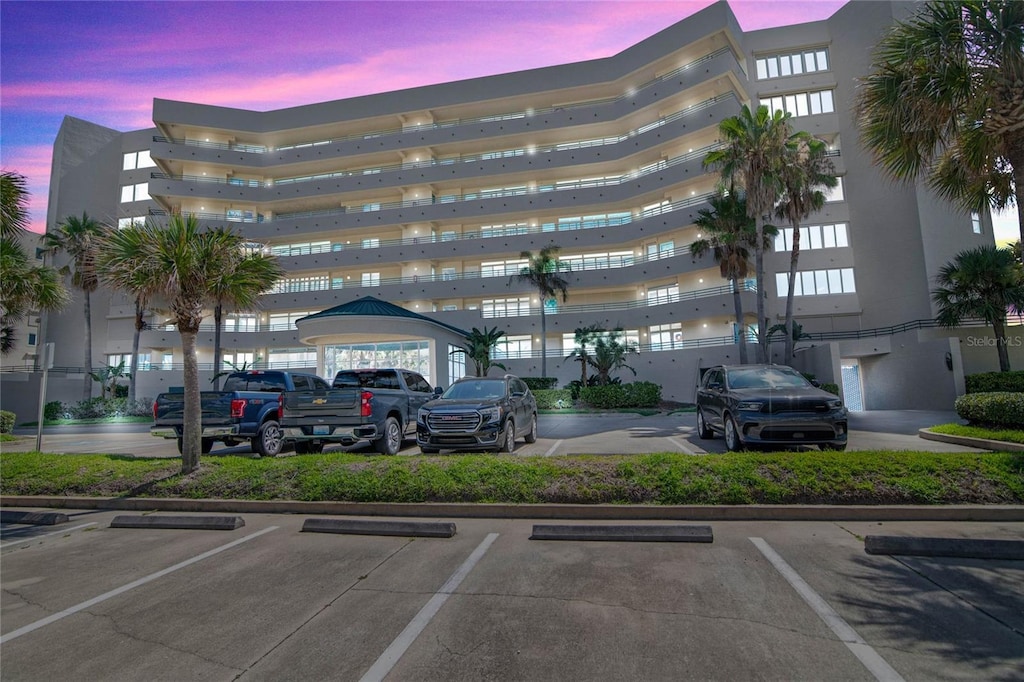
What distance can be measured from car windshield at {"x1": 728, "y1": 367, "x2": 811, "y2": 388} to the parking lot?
4.53 m

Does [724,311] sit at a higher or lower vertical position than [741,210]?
lower

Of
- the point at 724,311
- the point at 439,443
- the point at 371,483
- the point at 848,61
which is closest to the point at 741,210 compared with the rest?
→ the point at 724,311

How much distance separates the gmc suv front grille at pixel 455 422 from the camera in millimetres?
10180

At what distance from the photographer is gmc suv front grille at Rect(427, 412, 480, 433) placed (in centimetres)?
1018

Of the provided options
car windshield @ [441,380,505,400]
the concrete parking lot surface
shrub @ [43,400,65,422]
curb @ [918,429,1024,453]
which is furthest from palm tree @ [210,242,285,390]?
shrub @ [43,400,65,422]

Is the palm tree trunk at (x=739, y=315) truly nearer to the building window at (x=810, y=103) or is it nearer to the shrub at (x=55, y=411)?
the building window at (x=810, y=103)

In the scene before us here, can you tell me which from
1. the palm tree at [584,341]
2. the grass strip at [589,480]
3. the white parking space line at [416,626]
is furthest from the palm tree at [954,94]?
the palm tree at [584,341]

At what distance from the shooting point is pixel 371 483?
7.69 metres

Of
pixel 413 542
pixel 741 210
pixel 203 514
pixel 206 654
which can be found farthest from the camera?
pixel 741 210

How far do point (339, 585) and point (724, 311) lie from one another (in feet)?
99.2

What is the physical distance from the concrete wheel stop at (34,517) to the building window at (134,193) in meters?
47.3

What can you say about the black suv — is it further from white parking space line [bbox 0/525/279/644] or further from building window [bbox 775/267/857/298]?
building window [bbox 775/267/857/298]

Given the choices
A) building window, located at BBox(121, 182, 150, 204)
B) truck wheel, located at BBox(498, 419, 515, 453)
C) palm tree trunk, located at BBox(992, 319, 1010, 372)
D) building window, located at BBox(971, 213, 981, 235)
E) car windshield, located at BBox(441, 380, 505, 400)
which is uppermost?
building window, located at BBox(121, 182, 150, 204)

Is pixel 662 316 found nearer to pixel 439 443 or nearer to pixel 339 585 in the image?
pixel 439 443
